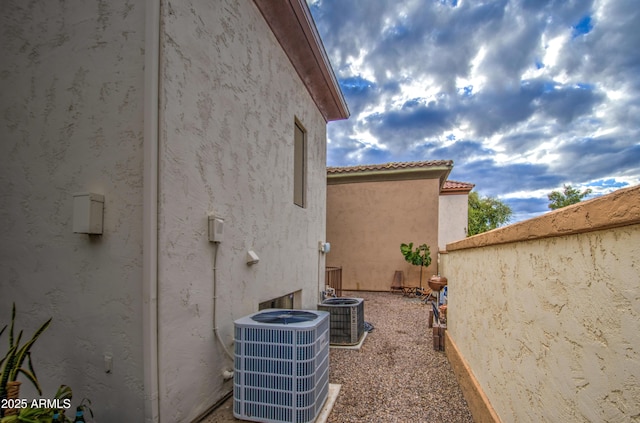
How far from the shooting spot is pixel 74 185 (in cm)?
256

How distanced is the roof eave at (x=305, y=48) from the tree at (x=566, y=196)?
950 inches

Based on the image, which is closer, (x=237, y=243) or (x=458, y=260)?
(x=237, y=243)

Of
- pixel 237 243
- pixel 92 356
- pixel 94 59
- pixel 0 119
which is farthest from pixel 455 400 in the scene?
pixel 0 119

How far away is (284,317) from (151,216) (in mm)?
1533

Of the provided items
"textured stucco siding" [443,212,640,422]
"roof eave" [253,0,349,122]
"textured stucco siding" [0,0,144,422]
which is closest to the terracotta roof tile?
"roof eave" [253,0,349,122]

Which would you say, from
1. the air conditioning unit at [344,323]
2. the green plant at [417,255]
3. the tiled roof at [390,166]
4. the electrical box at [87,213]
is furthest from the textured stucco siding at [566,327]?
the tiled roof at [390,166]

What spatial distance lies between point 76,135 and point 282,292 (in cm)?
317

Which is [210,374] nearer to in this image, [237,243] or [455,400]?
[237,243]

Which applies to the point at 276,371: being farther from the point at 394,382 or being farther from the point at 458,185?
the point at 458,185

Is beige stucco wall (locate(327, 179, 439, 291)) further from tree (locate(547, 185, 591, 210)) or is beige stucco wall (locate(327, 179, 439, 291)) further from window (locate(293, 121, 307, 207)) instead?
tree (locate(547, 185, 591, 210))

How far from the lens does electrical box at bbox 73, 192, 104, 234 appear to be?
7.73ft

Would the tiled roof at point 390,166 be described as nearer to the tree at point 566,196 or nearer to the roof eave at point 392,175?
the roof eave at point 392,175

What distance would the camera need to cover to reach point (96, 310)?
2426mm

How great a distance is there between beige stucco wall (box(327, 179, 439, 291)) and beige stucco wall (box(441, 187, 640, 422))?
8.98m
